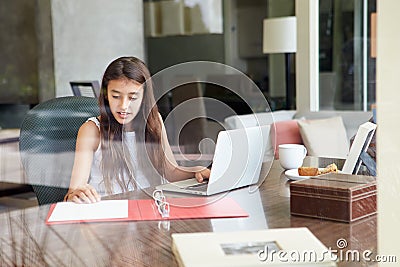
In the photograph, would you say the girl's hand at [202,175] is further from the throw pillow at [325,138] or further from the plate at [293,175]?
the throw pillow at [325,138]

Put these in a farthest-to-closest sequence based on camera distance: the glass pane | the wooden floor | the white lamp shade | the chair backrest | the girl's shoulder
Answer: the glass pane, the white lamp shade, the chair backrest, the wooden floor, the girl's shoulder

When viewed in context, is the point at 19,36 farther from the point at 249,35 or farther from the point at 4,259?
→ the point at 4,259

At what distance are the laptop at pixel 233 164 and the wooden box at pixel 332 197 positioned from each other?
139mm

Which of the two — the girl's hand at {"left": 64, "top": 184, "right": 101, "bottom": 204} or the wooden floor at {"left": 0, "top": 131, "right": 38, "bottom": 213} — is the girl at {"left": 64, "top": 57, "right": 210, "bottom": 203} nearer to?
the girl's hand at {"left": 64, "top": 184, "right": 101, "bottom": 204}

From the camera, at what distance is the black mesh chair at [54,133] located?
1207mm

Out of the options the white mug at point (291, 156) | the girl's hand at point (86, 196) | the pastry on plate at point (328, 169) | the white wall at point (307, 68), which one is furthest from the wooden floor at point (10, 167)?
the white wall at point (307, 68)

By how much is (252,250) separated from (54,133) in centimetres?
86

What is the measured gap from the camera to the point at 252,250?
44 centimetres

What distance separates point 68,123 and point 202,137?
1.32 ft

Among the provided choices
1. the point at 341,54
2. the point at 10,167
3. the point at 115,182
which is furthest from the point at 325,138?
the point at 341,54

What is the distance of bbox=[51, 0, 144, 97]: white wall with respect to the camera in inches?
110

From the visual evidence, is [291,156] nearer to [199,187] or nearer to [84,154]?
[199,187]

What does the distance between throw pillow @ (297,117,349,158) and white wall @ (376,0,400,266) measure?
1.84ft

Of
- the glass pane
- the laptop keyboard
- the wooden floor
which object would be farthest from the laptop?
the glass pane
